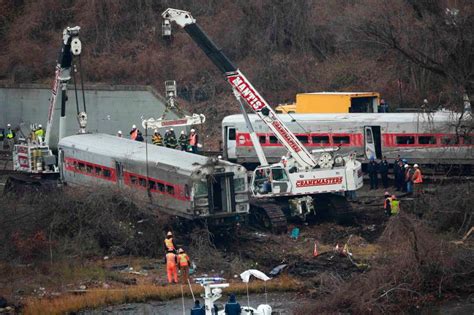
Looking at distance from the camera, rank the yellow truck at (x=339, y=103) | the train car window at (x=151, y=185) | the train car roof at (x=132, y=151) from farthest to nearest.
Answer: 1. the yellow truck at (x=339, y=103)
2. the train car window at (x=151, y=185)
3. the train car roof at (x=132, y=151)

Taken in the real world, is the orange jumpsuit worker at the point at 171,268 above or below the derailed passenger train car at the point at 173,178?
below

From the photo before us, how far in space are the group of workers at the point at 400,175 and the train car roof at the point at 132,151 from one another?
788 centimetres

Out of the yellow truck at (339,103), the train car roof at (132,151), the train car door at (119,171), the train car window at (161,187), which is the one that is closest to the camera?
the train car roof at (132,151)

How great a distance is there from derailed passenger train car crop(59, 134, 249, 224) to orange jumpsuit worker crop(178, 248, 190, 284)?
2832 millimetres

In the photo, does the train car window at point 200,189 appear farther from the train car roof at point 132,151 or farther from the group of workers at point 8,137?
the group of workers at point 8,137

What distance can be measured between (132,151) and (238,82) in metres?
3.97

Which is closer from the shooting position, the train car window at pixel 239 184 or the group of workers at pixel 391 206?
the train car window at pixel 239 184

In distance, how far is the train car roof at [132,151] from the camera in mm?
33156

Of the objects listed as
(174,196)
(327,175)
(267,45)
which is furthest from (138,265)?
(267,45)

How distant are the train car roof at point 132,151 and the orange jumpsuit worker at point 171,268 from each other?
3774 mm

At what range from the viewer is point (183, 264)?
29047 mm

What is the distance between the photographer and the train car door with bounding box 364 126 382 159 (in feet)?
137

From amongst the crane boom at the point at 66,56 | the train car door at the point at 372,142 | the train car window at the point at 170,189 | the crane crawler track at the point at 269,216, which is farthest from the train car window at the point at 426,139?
the crane boom at the point at 66,56

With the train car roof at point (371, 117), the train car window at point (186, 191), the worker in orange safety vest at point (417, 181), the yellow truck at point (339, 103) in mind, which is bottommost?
the worker in orange safety vest at point (417, 181)
